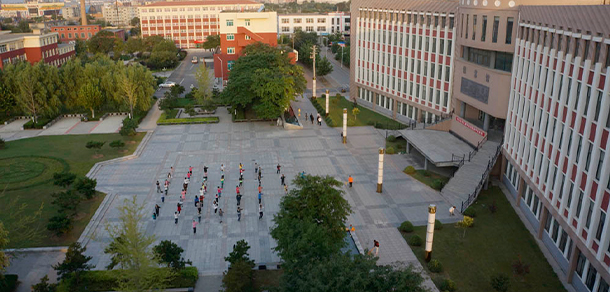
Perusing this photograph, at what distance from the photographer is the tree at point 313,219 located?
22.4 m

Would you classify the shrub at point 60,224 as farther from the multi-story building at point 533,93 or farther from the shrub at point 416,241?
the multi-story building at point 533,93

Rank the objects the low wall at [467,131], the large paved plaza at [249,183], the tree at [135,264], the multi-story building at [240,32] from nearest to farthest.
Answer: the tree at [135,264] < the large paved plaza at [249,183] < the low wall at [467,131] < the multi-story building at [240,32]

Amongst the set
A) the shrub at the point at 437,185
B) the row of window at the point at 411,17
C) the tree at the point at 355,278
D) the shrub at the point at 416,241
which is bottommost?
the shrub at the point at 416,241

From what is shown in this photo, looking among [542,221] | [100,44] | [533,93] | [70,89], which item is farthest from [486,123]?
[100,44]

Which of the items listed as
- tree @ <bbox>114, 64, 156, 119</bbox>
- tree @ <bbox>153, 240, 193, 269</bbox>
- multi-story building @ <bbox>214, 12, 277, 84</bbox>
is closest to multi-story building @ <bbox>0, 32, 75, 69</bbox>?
tree @ <bbox>114, 64, 156, 119</bbox>

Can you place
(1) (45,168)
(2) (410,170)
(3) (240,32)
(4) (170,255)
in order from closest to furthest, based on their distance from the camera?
(4) (170,255)
(2) (410,170)
(1) (45,168)
(3) (240,32)

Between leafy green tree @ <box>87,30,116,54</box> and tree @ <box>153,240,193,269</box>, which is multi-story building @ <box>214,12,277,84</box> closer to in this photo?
leafy green tree @ <box>87,30,116,54</box>

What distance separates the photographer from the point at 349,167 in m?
43.1

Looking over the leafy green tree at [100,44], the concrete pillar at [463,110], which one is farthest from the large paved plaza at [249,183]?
the leafy green tree at [100,44]

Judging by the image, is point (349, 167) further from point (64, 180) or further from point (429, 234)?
point (64, 180)

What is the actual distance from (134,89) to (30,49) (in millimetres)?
31525

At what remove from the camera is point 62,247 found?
2894 cm

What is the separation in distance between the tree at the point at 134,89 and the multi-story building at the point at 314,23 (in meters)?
88.1

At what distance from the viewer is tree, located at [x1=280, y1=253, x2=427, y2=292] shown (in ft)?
57.6
